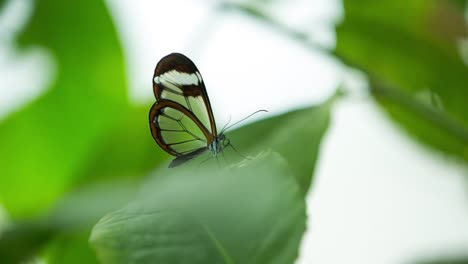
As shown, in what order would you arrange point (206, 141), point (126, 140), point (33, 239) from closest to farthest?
point (33, 239) → point (206, 141) → point (126, 140)

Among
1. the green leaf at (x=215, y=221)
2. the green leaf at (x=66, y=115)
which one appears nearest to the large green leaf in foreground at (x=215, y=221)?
the green leaf at (x=215, y=221)

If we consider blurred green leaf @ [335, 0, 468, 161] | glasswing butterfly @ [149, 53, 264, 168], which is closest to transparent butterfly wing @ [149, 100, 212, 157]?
glasswing butterfly @ [149, 53, 264, 168]

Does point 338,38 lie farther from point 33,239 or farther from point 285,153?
point 33,239

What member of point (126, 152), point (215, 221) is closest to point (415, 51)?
point (126, 152)

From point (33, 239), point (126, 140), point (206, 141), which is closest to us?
point (33, 239)

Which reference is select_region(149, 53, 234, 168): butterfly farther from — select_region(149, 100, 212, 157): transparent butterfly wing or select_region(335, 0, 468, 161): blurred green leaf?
select_region(335, 0, 468, 161): blurred green leaf

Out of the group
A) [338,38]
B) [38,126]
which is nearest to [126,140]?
[38,126]

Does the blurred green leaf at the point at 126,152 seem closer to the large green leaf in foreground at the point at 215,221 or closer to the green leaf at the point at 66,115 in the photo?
the green leaf at the point at 66,115
